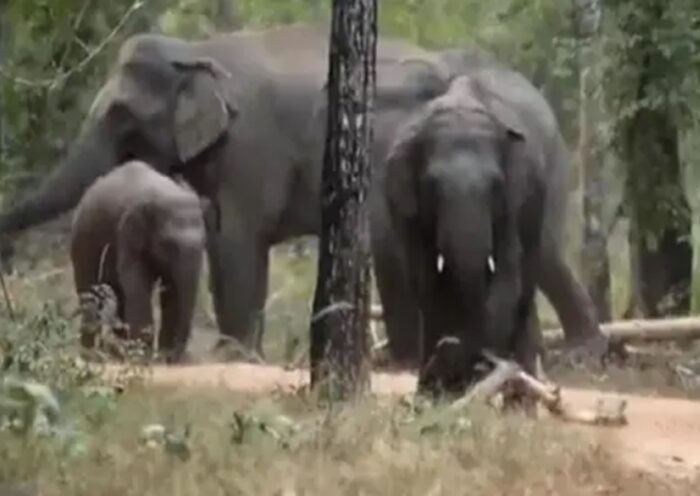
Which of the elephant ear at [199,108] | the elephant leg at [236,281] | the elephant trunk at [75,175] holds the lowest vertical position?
the elephant leg at [236,281]

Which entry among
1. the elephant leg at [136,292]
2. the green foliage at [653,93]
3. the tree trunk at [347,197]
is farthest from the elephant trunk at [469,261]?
the green foliage at [653,93]

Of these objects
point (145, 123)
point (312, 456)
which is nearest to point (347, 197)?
point (312, 456)

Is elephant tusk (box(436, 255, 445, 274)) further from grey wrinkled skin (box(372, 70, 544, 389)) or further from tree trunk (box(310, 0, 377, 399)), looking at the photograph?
tree trunk (box(310, 0, 377, 399))

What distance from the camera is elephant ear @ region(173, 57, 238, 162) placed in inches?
594

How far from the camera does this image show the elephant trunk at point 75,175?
15.0 meters

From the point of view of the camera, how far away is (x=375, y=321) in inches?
669

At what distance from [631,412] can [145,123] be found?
6.54 metres

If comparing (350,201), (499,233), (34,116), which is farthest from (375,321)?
(350,201)

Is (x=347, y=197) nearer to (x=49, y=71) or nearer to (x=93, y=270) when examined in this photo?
(x=93, y=270)

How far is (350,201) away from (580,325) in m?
6.75

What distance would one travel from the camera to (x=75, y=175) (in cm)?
1504

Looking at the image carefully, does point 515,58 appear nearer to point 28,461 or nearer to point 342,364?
point 342,364

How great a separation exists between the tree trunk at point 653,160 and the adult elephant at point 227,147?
0.89 meters

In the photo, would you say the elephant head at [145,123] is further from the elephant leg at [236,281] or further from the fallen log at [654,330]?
the fallen log at [654,330]
